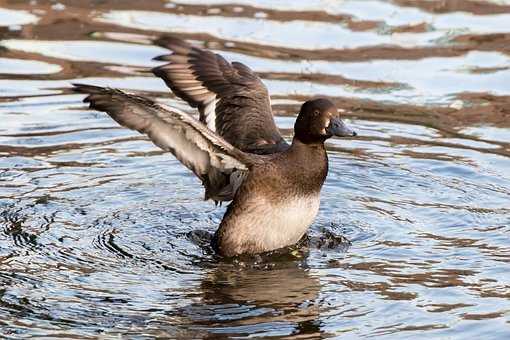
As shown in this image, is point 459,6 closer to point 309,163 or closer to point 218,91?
point 218,91

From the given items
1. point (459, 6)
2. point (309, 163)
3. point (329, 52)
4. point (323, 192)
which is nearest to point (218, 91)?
point (323, 192)

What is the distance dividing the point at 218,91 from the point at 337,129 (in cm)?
178

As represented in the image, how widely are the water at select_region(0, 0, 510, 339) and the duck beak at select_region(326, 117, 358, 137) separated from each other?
0.86 m

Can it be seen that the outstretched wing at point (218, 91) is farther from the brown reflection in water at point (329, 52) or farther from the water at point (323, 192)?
the brown reflection in water at point (329, 52)

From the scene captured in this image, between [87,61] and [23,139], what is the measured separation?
7.86ft

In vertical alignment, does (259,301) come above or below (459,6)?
below

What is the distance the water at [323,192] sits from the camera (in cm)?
816

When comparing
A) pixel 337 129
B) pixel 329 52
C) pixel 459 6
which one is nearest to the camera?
pixel 337 129

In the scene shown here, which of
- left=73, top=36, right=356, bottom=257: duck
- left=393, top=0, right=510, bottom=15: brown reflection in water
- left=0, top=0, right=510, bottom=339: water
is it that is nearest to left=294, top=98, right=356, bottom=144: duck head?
left=73, top=36, right=356, bottom=257: duck

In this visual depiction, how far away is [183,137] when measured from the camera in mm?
8914

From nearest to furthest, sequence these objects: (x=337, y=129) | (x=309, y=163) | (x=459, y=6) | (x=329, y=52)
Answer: (x=337, y=129) < (x=309, y=163) < (x=329, y=52) < (x=459, y=6)

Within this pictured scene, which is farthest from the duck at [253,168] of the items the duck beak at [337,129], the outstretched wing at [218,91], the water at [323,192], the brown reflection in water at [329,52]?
the brown reflection in water at [329,52]

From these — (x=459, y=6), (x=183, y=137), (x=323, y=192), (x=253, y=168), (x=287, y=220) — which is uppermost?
(x=459, y=6)

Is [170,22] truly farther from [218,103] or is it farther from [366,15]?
[218,103]
